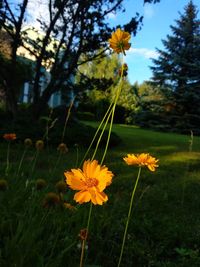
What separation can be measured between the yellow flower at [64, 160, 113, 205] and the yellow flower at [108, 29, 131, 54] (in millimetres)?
432

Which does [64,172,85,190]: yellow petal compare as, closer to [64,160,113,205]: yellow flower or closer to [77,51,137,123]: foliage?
[64,160,113,205]: yellow flower

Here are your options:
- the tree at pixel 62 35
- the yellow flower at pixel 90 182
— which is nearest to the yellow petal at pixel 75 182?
the yellow flower at pixel 90 182

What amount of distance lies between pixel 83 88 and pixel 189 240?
298 inches

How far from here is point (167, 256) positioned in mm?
3314

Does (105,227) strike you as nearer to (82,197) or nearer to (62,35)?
(82,197)

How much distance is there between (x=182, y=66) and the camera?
95.7 feet

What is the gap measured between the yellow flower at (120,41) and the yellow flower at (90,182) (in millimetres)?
432

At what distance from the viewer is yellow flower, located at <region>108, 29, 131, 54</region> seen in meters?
1.55

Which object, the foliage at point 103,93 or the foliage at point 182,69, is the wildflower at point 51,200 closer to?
the foliage at point 103,93

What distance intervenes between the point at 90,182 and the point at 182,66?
2867 centimetres

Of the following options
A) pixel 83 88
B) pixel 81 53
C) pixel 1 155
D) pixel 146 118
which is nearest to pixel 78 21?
pixel 81 53

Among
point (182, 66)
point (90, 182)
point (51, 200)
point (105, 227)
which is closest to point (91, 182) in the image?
point (90, 182)

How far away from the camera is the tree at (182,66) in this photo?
1105 inches

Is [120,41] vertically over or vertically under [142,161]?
over
